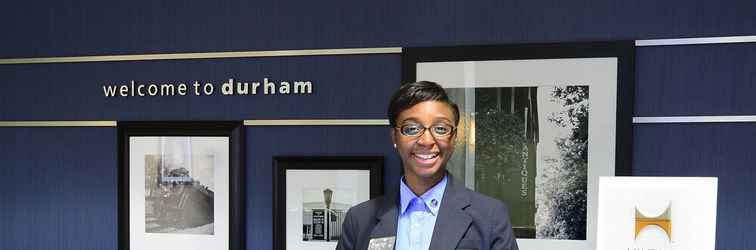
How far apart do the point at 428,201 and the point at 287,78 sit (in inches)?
44.7

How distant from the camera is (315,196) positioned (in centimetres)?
228

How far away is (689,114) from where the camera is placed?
2018mm

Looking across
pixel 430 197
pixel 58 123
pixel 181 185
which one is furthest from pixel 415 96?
pixel 58 123

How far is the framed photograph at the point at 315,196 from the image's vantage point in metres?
2.23

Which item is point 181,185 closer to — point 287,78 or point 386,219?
point 287,78

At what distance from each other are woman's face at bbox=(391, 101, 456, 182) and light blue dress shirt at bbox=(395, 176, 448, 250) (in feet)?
0.19

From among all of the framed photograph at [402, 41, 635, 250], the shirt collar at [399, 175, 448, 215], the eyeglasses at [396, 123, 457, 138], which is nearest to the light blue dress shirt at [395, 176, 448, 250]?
the shirt collar at [399, 175, 448, 215]

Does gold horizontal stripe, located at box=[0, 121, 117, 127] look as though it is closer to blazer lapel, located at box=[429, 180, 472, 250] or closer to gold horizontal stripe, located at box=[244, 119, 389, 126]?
gold horizontal stripe, located at box=[244, 119, 389, 126]

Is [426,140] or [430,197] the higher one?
[426,140]

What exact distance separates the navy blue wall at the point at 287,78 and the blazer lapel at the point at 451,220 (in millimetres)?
902

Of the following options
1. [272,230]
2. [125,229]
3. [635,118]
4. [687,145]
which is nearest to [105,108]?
[125,229]

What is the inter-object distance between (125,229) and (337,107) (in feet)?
3.40

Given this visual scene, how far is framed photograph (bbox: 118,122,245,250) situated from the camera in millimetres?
2344

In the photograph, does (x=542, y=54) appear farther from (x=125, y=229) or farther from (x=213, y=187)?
(x=125, y=229)
